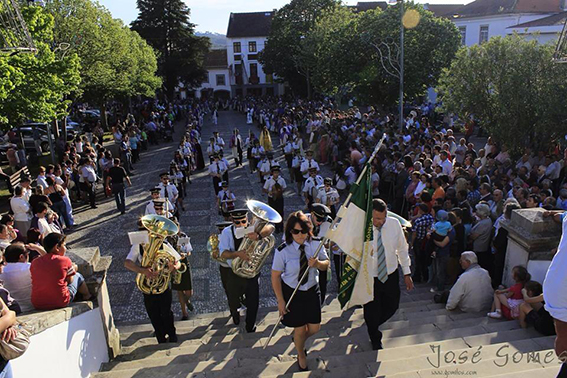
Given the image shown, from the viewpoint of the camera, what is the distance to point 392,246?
17.2 ft

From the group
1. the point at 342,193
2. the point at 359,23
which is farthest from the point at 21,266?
the point at 359,23

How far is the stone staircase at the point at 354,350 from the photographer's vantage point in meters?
4.13

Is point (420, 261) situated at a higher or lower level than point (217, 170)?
lower

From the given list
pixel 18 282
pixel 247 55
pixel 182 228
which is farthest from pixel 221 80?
pixel 18 282

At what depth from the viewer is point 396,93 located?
23078 mm

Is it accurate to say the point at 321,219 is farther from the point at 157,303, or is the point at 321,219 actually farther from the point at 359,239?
the point at 157,303

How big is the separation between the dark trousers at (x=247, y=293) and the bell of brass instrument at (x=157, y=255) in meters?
1.00

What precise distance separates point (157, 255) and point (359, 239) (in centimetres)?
253

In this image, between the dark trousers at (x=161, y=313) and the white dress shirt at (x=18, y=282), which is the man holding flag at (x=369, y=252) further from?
the white dress shirt at (x=18, y=282)

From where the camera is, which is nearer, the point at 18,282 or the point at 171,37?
the point at 18,282

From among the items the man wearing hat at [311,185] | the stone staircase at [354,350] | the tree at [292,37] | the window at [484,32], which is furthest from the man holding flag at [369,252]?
the tree at [292,37]

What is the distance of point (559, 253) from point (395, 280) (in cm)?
257

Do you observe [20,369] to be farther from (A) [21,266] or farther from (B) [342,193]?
(B) [342,193]

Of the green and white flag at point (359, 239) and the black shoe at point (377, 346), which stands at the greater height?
the green and white flag at point (359, 239)
